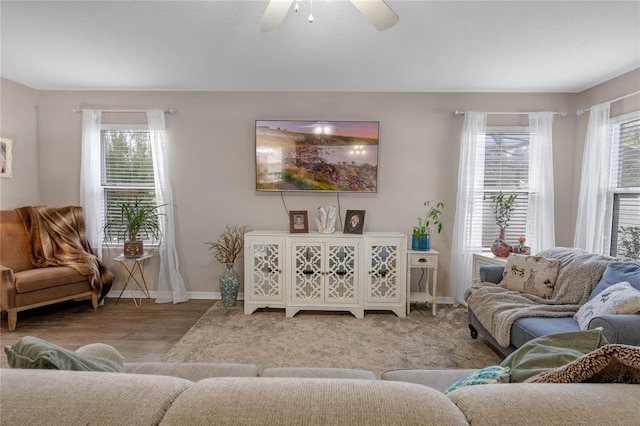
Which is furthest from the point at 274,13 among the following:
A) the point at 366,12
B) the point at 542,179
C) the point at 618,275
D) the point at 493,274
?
the point at 542,179

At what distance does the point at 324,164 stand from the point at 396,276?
1.49 m

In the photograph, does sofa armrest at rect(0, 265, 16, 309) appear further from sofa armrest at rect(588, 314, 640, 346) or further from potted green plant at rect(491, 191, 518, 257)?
potted green plant at rect(491, 191, 518, 257)

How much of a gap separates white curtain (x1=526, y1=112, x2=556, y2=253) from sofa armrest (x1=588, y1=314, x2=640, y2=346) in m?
1.90

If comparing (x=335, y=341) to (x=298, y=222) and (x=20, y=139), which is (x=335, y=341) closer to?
(x=298, y=222)

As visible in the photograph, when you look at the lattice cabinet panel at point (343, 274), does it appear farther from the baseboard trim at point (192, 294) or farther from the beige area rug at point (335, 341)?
the baseboard trim at point (192, 294)

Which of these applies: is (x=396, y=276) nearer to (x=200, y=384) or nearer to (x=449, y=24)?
(x=449, y=24)

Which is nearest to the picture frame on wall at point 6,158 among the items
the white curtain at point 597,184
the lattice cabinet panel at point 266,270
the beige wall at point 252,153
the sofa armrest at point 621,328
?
the beige wall at point 252,153

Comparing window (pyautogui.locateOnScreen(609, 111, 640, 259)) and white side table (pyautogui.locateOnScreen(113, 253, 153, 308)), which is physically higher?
window (pyautogui.locateOnScreen(609, 111, 640, 259))

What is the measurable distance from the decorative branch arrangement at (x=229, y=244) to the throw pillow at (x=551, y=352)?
282 cm

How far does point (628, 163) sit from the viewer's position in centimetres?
279

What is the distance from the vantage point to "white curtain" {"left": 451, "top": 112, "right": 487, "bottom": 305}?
3.35 m

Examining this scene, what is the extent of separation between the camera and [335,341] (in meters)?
2.55

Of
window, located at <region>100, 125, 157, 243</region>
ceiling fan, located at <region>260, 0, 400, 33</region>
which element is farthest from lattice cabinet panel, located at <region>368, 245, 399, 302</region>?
window, located at <region>100, 125, 157, 243</region>

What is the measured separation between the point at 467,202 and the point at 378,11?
2477mm
